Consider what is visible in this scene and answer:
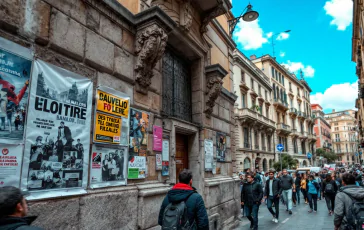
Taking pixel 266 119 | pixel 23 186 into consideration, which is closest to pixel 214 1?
pixel 23 186

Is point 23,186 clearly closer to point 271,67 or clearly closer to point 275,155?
point 275,155

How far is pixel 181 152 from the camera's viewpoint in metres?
6.79

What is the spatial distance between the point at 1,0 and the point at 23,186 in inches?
82.0

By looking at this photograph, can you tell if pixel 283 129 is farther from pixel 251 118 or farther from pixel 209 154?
pixel 209 154

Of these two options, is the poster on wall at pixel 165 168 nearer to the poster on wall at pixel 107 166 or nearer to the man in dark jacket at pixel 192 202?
the poster on wall at pixel 107 166

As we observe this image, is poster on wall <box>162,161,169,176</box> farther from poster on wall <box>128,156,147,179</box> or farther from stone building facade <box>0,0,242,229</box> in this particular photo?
poster on wall <box>128,156,147,179</box>

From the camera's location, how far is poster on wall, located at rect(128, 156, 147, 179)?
14.7ft

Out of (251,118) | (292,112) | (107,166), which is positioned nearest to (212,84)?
(107,166)

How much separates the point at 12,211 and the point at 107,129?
248 cm

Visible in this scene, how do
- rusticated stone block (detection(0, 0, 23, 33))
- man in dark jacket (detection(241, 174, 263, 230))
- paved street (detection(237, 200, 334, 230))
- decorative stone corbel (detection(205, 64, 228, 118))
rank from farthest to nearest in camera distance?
paved street (detection(237, 200, 334, 230)) → decorative stone corbel (detection(205, 64, 228, 118)) → man in dark jacket (detection(241, 174, 263, 230)) → rusticated stone block (detection(0, 0, 23, 33))

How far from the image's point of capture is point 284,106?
3994 centimetres

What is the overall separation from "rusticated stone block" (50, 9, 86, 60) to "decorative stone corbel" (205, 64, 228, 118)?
422cm

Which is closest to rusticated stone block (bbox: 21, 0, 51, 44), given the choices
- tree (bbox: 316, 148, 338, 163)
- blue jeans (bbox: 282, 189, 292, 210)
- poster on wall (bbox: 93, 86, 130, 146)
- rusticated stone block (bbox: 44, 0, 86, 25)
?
rusticated stone block (bbox: 44, 0, 86, 25)

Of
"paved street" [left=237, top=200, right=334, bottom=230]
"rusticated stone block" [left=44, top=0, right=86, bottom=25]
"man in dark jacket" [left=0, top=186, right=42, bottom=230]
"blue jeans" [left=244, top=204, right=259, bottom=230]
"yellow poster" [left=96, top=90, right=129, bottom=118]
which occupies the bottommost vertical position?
A: "paved street" [left=237, top=200, right=334, bottom=230]
